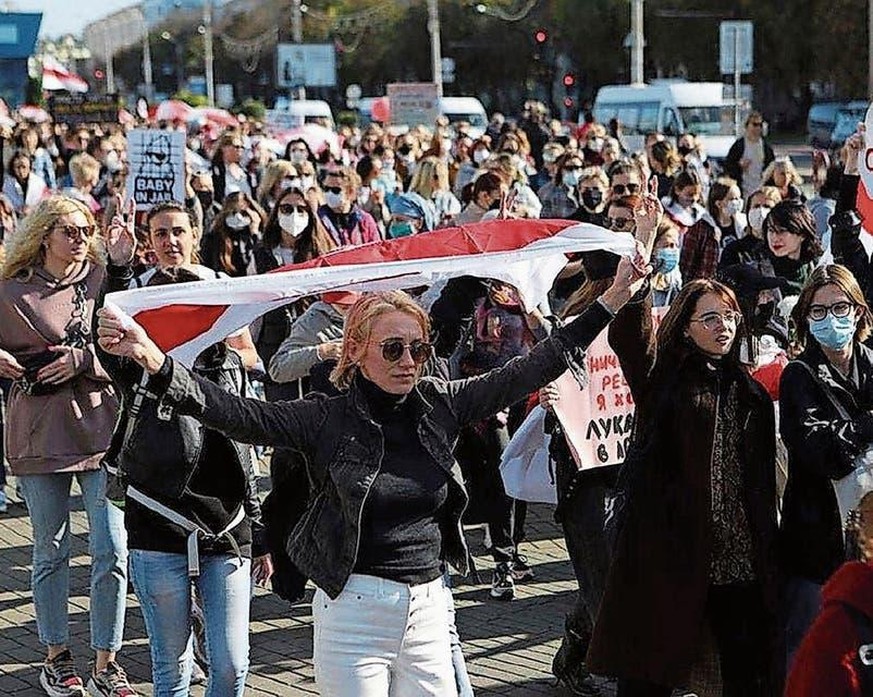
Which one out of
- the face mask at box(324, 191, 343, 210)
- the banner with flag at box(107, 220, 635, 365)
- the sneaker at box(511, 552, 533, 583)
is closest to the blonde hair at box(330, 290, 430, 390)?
the banner with flag at box(107, 220, 635, 365)

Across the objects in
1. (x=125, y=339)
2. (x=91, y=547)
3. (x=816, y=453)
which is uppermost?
(x=125, y=339)

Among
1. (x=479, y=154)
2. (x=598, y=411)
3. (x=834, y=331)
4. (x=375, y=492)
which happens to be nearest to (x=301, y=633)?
(x=598, y=411)

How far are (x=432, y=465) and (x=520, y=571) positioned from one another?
12.2 ft

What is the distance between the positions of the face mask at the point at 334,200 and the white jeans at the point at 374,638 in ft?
21.8

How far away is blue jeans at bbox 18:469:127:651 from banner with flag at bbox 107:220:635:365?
4.17ft

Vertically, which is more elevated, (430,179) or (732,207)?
(430,179)

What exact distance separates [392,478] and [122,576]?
2172mm

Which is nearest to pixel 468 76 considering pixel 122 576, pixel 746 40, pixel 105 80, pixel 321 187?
pixel 105 80

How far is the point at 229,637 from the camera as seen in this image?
495 cm

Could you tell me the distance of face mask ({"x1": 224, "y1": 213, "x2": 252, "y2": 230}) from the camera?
32.8ft

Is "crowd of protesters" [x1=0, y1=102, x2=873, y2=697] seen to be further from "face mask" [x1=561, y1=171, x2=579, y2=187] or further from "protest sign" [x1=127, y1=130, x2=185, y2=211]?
"face mask" [x1=561, y1=171, x2=579, y2=187]

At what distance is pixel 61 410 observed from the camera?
20.0ft

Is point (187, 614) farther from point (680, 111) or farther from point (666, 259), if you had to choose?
point (680, 111)

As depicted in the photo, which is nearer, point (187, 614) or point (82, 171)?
point (187, 614)
